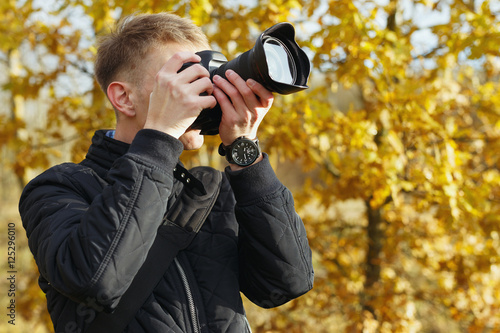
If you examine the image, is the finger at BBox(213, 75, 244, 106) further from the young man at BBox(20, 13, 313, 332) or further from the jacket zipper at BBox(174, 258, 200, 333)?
the jacket zipper at BBox(174, 258, 200, 333)

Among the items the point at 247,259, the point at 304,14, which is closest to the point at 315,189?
the point at 304,14

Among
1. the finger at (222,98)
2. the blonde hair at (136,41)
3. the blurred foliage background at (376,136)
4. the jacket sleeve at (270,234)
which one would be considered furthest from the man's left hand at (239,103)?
the blurred foliage background at (376,136)

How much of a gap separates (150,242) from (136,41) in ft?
2.15

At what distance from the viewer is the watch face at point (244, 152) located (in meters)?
1.26

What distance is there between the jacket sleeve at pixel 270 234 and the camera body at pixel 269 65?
16cm

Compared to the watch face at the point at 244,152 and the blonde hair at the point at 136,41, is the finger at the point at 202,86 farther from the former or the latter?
the blonde hair at the point at 136,41

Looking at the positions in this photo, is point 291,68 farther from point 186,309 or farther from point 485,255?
point 485,255

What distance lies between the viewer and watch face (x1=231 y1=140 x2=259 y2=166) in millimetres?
1259

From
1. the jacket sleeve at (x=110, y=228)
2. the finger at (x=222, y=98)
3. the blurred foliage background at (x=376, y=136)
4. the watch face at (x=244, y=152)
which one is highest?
the finger at (x=222, y=98)

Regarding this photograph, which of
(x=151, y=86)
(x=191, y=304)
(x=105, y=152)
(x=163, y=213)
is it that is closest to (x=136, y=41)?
(x=151, y=86)

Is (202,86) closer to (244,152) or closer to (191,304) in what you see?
(244,152)

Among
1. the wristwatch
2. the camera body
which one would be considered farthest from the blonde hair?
the wristwatch

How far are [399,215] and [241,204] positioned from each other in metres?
2.18

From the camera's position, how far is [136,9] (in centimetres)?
219
